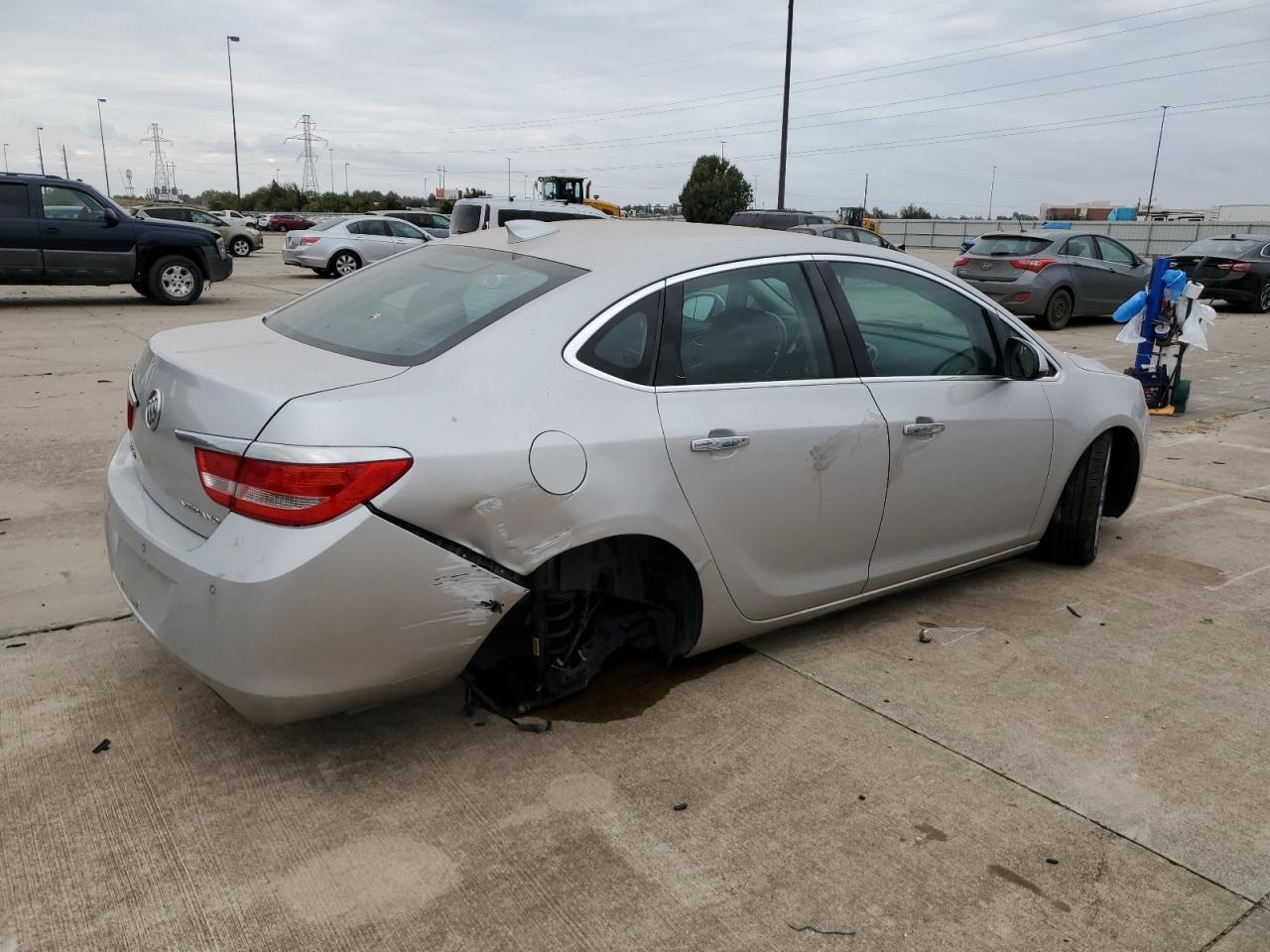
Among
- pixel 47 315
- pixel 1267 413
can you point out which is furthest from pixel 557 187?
pixel 1267 413

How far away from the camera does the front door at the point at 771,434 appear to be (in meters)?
3.16

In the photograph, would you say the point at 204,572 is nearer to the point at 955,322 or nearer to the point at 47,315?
the point at 955,322

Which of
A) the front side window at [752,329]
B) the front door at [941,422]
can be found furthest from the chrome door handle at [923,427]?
the front side window at [752,329]

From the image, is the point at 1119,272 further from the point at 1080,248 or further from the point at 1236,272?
the point at 1236,272

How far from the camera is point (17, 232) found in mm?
13352

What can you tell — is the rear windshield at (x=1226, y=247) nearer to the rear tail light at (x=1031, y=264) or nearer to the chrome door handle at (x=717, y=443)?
the rear tail light at (x=1031, y=264)

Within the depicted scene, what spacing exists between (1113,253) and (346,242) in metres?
14.7

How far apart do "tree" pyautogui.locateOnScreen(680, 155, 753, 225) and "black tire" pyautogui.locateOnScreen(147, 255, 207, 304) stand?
123ft

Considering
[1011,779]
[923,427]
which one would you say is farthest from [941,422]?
[1011,779]

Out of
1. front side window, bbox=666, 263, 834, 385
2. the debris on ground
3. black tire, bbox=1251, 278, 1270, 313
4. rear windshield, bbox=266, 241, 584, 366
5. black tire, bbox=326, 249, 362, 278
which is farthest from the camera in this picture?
black tire, bbox=326, 249, 362, 278

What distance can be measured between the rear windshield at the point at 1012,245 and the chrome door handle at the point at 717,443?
12736 mm

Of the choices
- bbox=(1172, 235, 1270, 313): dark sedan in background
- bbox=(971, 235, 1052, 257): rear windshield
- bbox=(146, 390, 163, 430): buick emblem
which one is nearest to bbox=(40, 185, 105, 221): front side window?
bbox=(971, 235, 1052, 257): rear windshield

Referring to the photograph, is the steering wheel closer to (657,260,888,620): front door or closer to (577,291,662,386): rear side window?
(657,260,888,620): front door

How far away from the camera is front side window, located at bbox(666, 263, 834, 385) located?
3.25m
